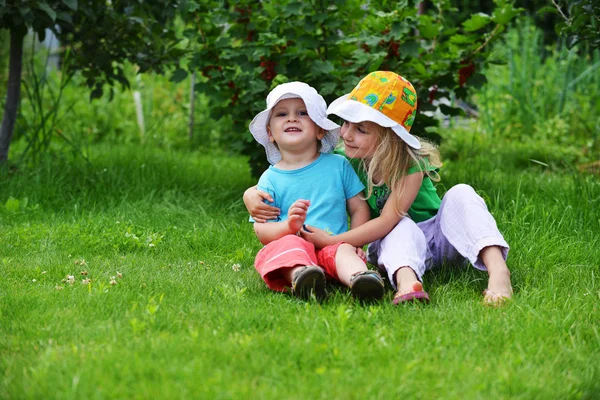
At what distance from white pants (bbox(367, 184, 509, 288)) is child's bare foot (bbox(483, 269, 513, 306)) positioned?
0.10m

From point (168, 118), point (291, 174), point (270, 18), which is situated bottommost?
point (168, 118)

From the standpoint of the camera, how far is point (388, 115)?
9.89 ft

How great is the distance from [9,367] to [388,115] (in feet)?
5.49

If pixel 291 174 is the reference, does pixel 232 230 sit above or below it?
below

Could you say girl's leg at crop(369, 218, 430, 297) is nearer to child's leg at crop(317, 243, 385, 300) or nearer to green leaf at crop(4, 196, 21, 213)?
child's leg at crop(317, 243, 385, 300)

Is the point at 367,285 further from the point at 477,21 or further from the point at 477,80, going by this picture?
the point at 477,80

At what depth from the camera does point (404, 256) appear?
289cm

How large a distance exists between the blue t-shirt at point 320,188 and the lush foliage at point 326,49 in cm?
108

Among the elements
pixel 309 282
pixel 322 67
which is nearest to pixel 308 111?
pixel 309 282

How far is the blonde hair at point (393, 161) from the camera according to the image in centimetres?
304

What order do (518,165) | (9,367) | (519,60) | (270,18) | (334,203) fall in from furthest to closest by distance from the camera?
(519,60)
(518,165)
(270,18)
(334,203)
(9,367)

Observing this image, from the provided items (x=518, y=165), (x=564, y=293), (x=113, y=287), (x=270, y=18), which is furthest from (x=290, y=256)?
(x=518, y=165)

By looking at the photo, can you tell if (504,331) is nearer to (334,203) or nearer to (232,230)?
(334,203)

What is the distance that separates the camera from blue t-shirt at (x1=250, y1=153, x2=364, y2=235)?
3131 mm
